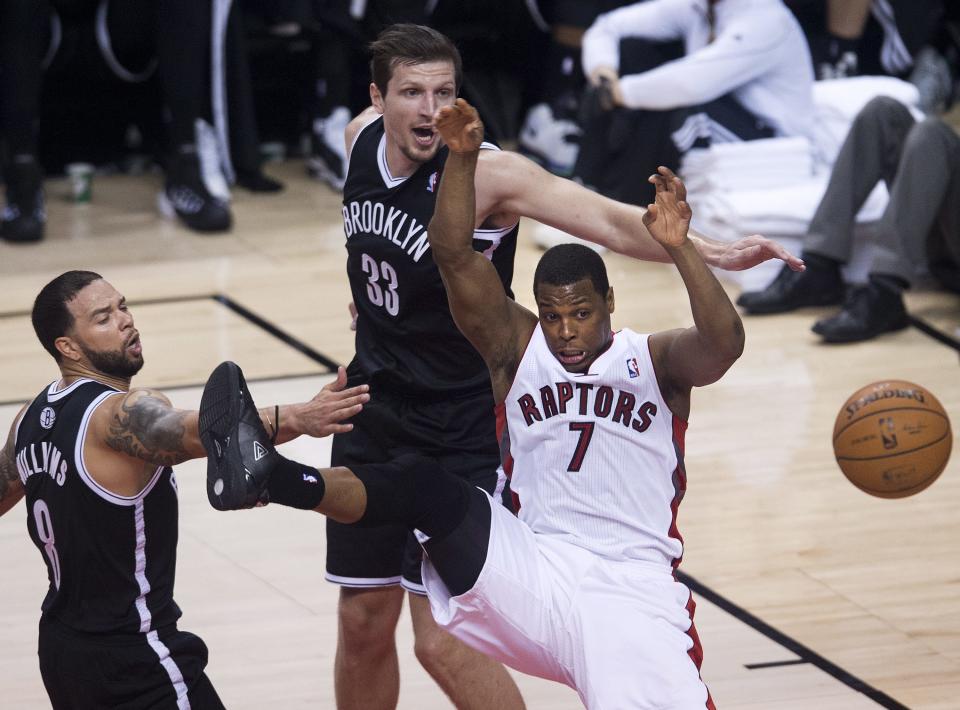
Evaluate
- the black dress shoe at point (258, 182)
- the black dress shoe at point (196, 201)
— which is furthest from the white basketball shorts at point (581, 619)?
the black dress shoe at point (258, 182)

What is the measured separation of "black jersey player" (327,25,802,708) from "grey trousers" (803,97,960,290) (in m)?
3.66

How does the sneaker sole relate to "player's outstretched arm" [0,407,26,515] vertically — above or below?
above

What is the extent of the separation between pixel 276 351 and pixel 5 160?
2329mm

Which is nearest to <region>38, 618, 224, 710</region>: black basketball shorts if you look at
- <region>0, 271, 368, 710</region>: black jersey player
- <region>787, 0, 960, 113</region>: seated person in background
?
<region>0, 271, 368, 710</region>: black jersey player

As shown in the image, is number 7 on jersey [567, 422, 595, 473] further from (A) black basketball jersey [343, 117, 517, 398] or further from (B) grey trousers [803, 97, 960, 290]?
(B) grey trousers [803, 97, 960, 290]

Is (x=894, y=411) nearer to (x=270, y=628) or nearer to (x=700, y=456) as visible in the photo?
(x=700, y=456)

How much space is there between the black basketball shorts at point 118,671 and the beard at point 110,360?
0.55 meters

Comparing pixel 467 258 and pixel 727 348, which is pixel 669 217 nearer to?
pixel 727 348

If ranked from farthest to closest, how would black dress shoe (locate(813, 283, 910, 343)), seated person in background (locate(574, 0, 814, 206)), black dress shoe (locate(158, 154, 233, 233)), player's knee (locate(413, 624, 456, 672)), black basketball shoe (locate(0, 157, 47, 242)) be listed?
black dress shoe (locate(158, 154, 233, 233)) < black basketball shoe (locate(0, 157, 47, 242)) < seated person in background (locate(574, 0, 814, 206)) < black dress shoe (locate(813, 283, 910, 343)) < player's knee (locate(413, 624, 456, 672))

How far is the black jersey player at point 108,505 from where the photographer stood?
3426 millimetres

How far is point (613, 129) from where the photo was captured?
27.8 feet

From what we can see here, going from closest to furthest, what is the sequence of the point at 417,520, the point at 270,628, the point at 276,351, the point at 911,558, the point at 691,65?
1. the point at 417,520
2. the point at 270,628
3. the point at 911,558
4. the point at 276,351
5. the point at 691,65

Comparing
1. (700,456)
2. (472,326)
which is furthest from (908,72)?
(472,326)

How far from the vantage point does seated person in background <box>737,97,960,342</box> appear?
728cm
